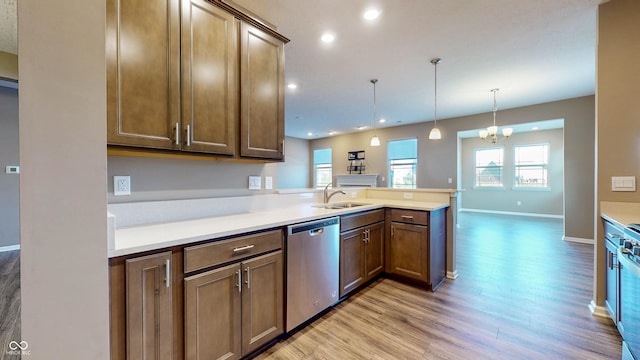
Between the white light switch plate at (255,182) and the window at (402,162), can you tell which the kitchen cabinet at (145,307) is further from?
the window at (402,162)

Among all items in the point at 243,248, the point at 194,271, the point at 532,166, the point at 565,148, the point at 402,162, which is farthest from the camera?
the point at 532,166

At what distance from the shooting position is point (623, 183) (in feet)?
7.01

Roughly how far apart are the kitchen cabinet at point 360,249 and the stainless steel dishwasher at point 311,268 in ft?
0.39

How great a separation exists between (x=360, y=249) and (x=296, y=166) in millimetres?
7145

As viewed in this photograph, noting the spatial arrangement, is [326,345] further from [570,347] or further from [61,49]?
[61,49]

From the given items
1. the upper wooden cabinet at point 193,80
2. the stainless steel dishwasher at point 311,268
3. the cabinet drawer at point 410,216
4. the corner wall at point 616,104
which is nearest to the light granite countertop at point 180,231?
the stainless steel dishwasher at point 311,268

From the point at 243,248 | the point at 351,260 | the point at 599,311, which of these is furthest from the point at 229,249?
the point at 599,311

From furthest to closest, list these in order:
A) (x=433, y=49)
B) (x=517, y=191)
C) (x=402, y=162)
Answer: (x=517, y=191) → (x=402, y=162) → (x=433, y=49)

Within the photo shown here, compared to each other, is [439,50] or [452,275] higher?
[439,50]

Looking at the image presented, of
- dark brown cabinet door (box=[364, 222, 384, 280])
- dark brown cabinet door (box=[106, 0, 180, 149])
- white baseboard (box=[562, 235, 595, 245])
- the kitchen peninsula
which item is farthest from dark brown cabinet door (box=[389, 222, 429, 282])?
white baseboard (box=[562, 235, 595, 245])

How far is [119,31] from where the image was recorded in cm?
133

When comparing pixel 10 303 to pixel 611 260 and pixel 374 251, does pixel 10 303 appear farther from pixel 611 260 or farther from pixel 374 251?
pixel 611 260

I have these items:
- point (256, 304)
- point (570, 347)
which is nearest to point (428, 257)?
point (570, 347)

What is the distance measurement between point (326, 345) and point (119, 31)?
2350 mm
